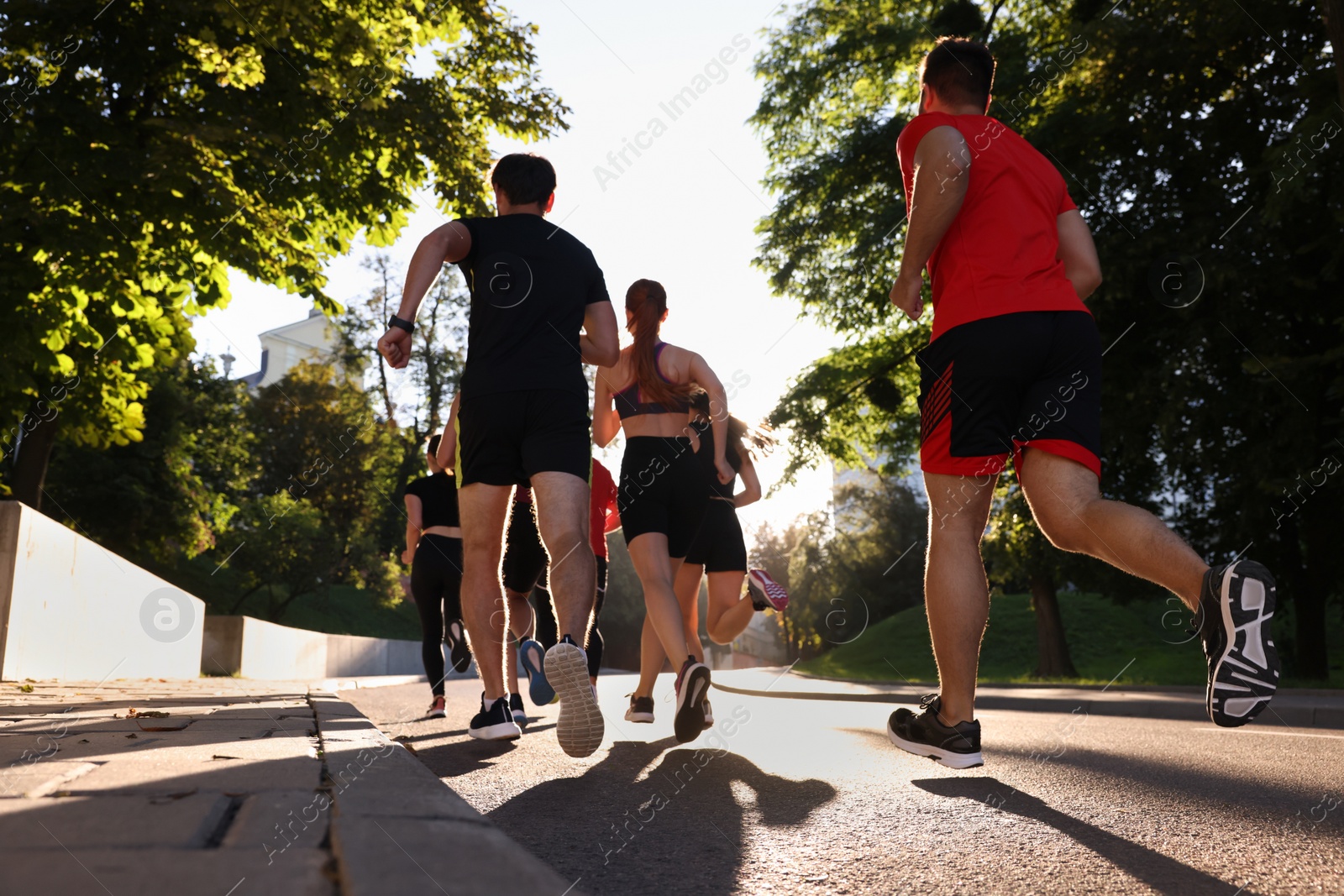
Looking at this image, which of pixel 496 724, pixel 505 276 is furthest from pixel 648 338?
pixel 496 724

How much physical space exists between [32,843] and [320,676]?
81.0ft

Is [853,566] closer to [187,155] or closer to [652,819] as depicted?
[187,155]

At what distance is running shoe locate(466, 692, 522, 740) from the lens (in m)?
4.73

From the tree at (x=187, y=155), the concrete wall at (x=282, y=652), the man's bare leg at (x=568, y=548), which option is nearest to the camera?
the man's bare leg at (x=568, y=548)

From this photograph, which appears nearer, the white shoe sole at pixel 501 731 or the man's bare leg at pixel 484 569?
the man's bare leg at pixel 484 569

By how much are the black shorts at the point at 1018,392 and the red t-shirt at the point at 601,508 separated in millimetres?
3252

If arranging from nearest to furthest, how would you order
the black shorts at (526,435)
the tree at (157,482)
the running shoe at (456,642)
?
the black shorts at (526,435)
the running shoe at (456,642)
the tree at (157,482)

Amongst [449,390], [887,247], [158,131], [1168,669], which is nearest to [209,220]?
[158,131]

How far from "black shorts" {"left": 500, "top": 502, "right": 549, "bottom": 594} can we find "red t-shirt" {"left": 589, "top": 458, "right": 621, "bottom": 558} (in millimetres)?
366

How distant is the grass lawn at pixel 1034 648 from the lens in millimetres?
22359

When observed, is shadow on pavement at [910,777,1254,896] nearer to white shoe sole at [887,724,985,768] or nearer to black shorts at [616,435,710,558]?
white shoe sole at [887,724,985,768]

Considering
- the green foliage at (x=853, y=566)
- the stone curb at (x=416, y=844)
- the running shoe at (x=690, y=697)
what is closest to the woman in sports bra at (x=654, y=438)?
the running shoe at (x=690, y=697)

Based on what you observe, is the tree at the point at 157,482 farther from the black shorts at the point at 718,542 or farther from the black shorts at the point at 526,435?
the black shorts at the point at 526,435

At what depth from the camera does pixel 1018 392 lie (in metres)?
3.50
